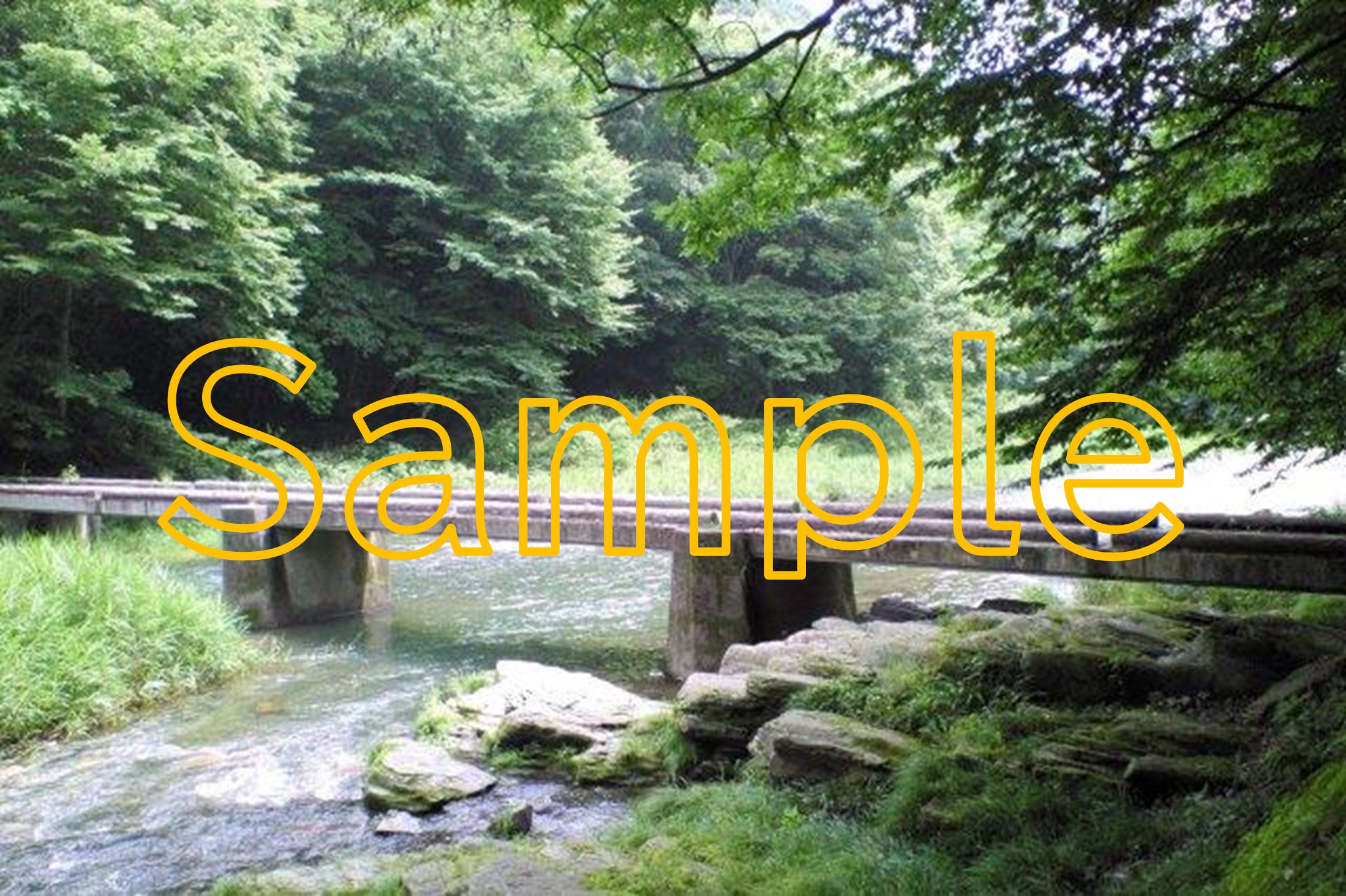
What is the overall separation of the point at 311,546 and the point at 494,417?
15425 mm

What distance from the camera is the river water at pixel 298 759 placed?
239 inches

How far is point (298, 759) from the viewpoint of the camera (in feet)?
25.1

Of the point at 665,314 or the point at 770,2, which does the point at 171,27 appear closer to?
the point at 665,314

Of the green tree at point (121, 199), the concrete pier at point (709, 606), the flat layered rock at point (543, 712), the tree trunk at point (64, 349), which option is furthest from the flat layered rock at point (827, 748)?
the tree trunk at point (64, 349)

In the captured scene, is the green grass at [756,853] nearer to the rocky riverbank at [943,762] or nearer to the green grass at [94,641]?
the rocky riverbank at [943,762]

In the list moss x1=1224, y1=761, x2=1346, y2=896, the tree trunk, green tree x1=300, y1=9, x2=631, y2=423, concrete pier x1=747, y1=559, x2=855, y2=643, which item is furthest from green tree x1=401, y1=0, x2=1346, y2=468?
green tree x1=300, y1=9, x2=631, y2=423

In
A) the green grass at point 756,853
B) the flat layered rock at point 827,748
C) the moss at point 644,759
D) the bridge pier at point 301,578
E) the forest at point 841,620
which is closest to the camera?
the forest at point 841,620

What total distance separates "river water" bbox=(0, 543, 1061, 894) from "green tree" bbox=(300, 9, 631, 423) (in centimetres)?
1417

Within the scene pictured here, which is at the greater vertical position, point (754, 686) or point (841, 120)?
point (841, 120)

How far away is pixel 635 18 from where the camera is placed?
4.77 metres

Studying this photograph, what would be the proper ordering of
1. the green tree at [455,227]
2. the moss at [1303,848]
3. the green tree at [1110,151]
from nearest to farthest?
the moss at [1303,848], the green tree at [1110,151], the green tree at [455,227]

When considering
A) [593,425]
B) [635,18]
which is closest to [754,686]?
[635,18]

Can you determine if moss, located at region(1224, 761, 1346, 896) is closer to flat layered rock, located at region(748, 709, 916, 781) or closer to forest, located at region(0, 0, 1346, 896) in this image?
forest, located at region(0, 0, 1346, 896)

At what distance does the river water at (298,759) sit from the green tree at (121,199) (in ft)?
31.1
